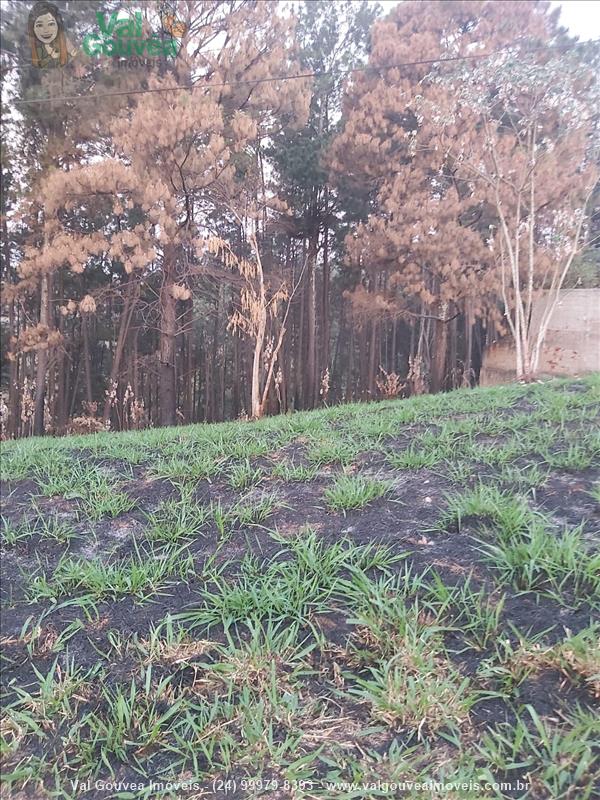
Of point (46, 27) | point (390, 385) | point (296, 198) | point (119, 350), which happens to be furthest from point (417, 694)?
point (119, 350)

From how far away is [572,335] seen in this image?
5.11 meters

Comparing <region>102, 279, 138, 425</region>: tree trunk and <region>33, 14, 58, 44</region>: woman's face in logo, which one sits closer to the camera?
<region>33, 14, 58, 44</region>: woman's face in logo

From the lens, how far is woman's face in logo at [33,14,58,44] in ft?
15.9

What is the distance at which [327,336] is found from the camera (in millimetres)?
7977

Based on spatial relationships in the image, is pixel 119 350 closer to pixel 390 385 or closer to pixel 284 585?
pixel 390 385

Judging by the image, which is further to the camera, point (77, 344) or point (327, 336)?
point (77, 344)

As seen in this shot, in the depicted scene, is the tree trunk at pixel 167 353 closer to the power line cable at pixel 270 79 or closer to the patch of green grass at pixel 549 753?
the power line cable at pixel 270 79

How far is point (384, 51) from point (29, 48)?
4.14 meters

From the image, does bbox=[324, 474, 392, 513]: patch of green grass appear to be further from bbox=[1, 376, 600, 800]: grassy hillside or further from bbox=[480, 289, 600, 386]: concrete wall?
bbox=[480, 289, 600, 386]: concrete wall

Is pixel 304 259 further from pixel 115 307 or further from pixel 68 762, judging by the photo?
pixel 68 762

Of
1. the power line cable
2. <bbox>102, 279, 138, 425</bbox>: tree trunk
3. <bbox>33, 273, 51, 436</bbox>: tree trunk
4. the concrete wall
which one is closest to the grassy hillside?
the concrete wall

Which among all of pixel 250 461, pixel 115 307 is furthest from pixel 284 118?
pixel 250 461

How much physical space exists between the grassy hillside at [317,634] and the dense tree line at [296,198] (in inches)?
169

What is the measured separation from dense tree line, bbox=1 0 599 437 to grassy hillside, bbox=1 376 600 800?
4282mm
